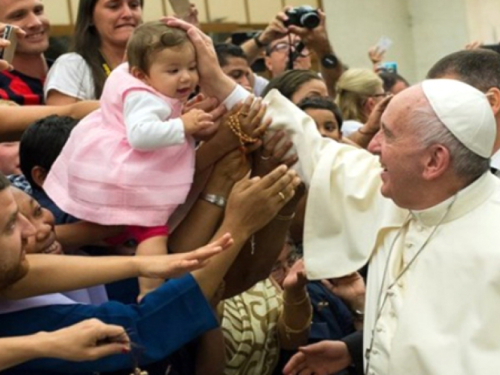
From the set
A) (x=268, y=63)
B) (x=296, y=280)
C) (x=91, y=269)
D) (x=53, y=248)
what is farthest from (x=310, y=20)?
(x=91, y=269)

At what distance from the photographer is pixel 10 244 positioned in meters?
2.56

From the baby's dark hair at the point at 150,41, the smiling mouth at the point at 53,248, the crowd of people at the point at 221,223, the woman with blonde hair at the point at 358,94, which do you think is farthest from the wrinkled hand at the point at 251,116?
the woman with blonde hair at the point at 358,94

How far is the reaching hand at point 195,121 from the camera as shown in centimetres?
291

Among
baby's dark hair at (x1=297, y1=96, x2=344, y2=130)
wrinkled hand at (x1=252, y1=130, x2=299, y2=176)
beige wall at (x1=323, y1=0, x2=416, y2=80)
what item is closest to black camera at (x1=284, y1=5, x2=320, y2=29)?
baby's dark hair at (x1=297, y1=96, x2=344, y2=130)

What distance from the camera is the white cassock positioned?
2.79m

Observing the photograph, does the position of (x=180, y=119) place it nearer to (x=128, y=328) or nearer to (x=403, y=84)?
(x=128, y=328)

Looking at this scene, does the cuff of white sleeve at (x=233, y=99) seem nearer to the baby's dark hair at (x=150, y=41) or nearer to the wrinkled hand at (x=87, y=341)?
the baby's dark hair at (x=150, y=41)

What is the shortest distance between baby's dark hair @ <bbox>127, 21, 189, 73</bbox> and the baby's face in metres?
0.01

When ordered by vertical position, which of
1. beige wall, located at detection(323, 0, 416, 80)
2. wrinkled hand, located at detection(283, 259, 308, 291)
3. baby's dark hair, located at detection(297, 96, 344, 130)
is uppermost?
baby's dark hair, located at detection(297, 96, 344, 130)

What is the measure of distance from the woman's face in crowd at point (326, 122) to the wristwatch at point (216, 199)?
43.1 inches

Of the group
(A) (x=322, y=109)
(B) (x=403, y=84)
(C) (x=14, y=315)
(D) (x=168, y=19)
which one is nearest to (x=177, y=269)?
(C) (x=14, y=315)

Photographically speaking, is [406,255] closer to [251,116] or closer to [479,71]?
[251,116]

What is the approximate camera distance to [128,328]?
2.72 metres

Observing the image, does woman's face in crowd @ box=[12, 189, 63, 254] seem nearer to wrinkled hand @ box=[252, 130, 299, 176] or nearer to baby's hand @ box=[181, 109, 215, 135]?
baby's hand @ box=[181, 109, 215, 135]
